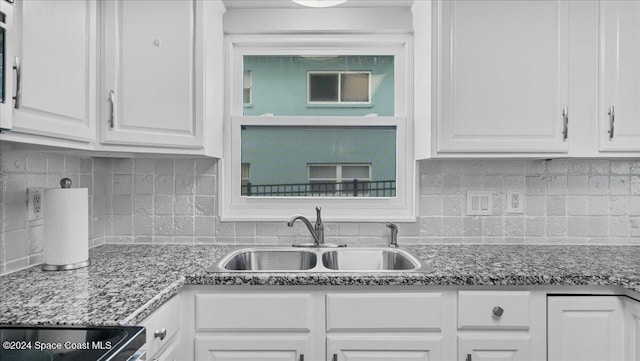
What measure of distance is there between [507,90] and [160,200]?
5.95ft

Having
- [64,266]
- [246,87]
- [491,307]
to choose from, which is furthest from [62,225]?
[491,307]

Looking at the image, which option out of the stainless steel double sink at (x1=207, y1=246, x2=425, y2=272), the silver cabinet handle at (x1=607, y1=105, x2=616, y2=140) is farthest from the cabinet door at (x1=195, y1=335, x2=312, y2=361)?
the silver cabinet handle at (x1=607, y1=105, x2=616, y2=140)

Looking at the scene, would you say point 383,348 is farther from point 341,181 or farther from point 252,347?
point 341,181

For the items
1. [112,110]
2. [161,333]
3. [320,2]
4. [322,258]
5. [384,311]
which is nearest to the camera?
[161,333]

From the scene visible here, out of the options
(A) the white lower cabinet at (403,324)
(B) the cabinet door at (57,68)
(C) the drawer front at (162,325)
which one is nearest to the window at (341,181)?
(A) the white lower cabinet at (403,324)

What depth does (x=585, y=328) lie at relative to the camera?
1511mm

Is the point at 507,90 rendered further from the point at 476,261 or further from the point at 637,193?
the point at 637,193

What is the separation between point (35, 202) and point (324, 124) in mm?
1376

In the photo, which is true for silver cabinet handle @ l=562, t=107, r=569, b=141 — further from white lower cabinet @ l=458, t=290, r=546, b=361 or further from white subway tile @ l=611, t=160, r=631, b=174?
white lower cabinet @ l=458, t=290, r=546, b=361

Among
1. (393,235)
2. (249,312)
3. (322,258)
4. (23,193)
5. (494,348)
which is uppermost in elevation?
(23,193)

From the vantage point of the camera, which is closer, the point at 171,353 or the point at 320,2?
the point at 171,353

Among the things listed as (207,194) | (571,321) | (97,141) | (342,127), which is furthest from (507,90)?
(97,141)

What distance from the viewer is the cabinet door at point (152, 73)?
1.65 meters

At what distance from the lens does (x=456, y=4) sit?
5.89 ft
